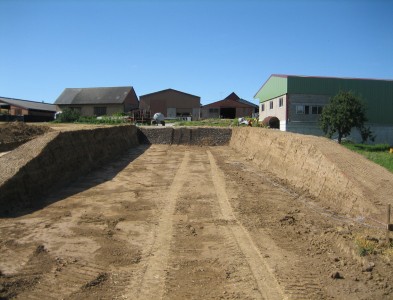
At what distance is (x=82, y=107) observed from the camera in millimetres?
58000

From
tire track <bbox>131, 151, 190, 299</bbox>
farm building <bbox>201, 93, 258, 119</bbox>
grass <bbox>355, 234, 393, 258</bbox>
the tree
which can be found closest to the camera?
tire track <bbox>131, 151, 190, 299</bbox>

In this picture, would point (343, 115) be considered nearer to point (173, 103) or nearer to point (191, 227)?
point (191, 227)

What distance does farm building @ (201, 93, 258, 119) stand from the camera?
54750 mm

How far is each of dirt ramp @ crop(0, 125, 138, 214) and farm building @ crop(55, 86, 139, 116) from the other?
132 ft

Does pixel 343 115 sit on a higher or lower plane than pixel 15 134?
higher

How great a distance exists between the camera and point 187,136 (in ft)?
92.8

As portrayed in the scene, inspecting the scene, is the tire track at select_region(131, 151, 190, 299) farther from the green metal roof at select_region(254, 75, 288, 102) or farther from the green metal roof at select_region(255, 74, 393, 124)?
the green metal roof at select_region(254, 75, 288, 102)

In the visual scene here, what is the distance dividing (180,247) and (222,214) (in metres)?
2.29

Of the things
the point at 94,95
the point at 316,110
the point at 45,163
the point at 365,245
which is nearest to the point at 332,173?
the point at 365,245

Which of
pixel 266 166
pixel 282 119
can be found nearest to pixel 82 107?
pixel 282 119

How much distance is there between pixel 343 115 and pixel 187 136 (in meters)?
12.4

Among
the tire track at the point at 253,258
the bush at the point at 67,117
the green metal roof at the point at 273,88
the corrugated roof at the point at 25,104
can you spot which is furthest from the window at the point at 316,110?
the corrugated roof at the point at 25,104

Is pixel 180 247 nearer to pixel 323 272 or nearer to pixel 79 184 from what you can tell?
pixel 323 272

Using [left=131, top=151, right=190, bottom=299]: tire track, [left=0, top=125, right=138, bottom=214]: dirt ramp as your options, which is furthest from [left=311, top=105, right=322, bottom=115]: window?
[left=131, top=151, right=190, bottom=299]: tire track
